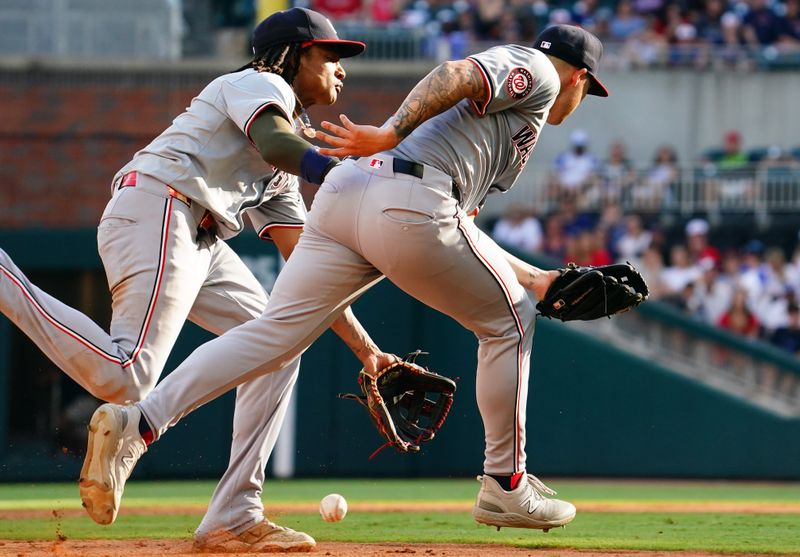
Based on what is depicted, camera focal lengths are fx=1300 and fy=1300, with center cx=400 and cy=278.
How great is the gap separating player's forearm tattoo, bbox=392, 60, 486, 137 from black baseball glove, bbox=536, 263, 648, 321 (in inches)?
34.8

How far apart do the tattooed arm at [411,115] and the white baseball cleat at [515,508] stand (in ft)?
4.20

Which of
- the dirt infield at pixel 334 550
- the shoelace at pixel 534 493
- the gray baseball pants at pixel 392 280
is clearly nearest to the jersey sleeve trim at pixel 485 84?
the gray baseball pants at pixel 392 280

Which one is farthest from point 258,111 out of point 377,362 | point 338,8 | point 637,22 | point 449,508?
point 637,22

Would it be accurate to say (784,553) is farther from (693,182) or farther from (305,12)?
(693,182)

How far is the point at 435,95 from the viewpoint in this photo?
4.23 meters

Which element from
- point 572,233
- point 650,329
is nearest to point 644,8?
point 572,233

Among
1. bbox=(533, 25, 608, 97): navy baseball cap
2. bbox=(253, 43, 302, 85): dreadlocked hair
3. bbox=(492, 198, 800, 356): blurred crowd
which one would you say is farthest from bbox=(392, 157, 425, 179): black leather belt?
bbox=(492, 198, 800, 356): blurred crowd

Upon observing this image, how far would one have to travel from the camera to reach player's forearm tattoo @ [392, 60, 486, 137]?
13.9ft

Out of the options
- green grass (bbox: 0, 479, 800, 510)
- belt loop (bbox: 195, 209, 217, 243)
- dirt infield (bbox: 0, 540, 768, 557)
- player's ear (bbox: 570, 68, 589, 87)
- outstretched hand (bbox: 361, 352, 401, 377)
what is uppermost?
player's ear (bbox: 570, 68, 589, 87)

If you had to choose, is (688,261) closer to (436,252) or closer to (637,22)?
(637,22)

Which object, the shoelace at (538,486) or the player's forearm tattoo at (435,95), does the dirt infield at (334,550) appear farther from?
the player's forearm tattoo at (435,95)

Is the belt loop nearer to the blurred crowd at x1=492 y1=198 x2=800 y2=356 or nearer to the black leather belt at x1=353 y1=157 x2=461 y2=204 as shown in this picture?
the black leather belt at x1=353 y1=157 x2=461 y2=204

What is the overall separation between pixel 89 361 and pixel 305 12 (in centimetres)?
158

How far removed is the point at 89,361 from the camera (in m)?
4.81
